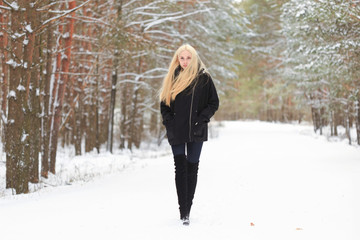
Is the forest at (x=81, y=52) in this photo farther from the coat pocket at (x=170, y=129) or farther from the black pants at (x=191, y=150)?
the black pants at (x=191, y=150)

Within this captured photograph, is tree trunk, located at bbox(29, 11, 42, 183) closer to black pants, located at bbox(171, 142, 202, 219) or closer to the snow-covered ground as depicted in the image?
the snow-covered ground

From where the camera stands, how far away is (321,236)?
3.40m

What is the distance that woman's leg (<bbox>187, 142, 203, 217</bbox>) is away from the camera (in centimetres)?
390

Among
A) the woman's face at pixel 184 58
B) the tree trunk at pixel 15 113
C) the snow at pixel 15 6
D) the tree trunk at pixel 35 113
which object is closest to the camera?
the woman's face at pixel 184 58

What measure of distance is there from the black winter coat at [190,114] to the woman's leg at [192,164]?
118 millimetres

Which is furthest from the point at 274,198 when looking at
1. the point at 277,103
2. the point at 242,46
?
the point at 277,103

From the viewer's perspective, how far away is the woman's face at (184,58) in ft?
12.9

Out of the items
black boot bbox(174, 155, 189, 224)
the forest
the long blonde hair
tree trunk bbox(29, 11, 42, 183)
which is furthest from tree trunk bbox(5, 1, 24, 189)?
black boot bbox(174, 155, 189, 224)

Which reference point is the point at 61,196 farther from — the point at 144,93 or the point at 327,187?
the point at 144,93

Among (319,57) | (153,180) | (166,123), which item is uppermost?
(319,57)

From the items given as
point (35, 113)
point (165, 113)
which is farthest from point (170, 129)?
point (35, 113)

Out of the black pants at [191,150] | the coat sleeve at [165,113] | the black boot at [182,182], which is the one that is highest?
the coat sleeve at [165,113]

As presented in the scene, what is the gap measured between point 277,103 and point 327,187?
39.0m

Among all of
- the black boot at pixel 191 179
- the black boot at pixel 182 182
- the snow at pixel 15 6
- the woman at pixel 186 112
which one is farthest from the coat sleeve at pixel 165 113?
the snow at pixel 15 6
